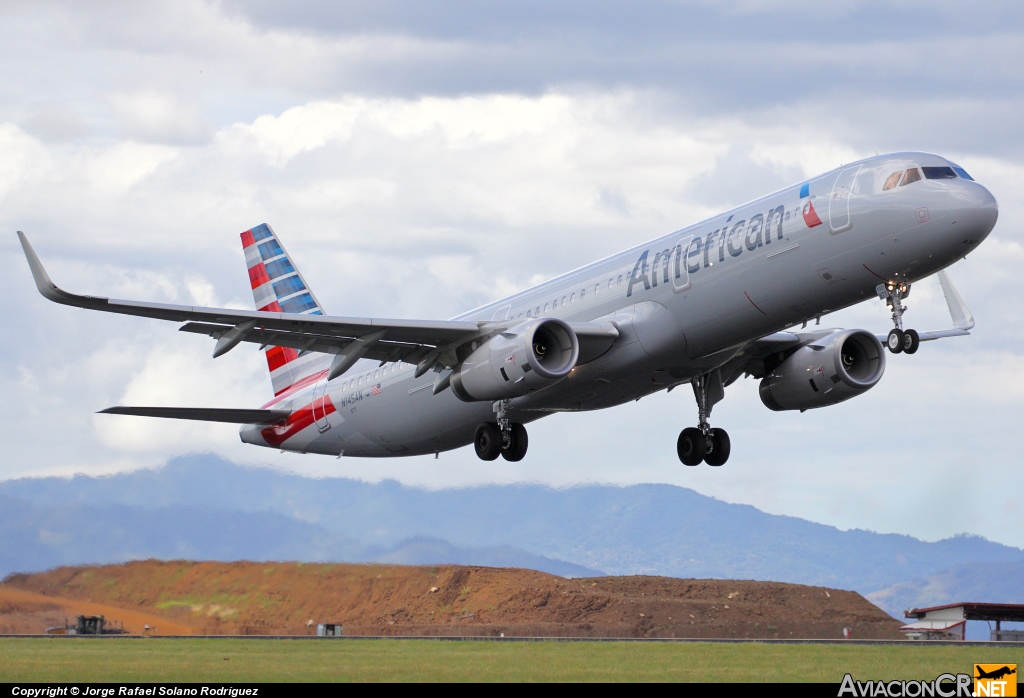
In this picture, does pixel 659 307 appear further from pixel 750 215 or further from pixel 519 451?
pixel 519 451

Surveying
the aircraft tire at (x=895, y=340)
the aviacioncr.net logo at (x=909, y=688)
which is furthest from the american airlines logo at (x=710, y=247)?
the aviacioncr.net logo at (x=909, y=688)

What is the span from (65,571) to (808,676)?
31.9 metres

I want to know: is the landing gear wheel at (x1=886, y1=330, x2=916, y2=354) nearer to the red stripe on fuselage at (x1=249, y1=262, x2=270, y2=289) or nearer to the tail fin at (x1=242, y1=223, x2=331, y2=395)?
the tail fin at (x1=242, y1=223, x2=331, y2=395)

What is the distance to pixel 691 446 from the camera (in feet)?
139

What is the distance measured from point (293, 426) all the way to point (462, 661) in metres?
17.5

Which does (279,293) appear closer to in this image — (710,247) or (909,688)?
(710,247)

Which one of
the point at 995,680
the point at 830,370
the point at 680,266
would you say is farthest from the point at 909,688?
the point at 830,370

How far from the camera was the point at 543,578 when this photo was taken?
2682 inches

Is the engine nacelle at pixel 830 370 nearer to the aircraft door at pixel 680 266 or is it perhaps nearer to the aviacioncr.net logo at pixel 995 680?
the aircraft door at pixel 680 266

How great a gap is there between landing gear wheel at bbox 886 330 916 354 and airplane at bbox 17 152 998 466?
4cm

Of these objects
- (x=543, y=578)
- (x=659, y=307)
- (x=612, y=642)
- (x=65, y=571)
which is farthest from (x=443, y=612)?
(x=659, y=307)

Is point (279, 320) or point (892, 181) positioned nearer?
point (892, 181)

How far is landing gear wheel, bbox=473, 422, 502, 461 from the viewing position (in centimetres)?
3988

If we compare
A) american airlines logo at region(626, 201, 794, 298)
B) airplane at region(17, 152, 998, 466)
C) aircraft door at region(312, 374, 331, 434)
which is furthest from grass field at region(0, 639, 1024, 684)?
american airlines logo at region(626, 201, 794, 298)
